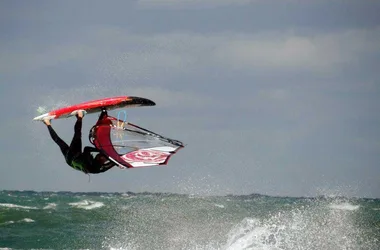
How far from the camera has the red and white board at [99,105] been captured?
11219 mm

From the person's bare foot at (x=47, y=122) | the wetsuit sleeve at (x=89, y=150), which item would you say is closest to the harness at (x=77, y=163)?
the wetsuit sleeve at (x=89, y=150)

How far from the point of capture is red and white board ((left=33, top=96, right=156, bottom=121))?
11.2 meters

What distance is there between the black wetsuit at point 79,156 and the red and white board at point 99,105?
0.24 meters

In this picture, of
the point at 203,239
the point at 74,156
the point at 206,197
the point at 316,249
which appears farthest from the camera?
the point at 206,197

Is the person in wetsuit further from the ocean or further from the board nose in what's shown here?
the ocean

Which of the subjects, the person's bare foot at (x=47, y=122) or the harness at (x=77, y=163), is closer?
the harness at (x=77, y=163)

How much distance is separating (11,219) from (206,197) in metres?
34.0

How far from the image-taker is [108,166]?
37.7 ft

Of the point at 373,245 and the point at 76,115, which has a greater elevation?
the point at 76,115

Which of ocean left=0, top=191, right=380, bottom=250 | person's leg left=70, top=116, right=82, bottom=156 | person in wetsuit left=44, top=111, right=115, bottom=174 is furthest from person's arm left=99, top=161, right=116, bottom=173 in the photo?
ocean left=0, top=191, right=380, bottom=250

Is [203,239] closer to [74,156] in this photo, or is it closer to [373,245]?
[373,245]

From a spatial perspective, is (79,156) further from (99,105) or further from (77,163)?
(99,105)

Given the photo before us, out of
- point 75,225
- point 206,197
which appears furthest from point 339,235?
point 206,197

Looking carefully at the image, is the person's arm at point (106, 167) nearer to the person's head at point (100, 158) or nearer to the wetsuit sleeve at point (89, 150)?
the person's head at point (100, 158)
